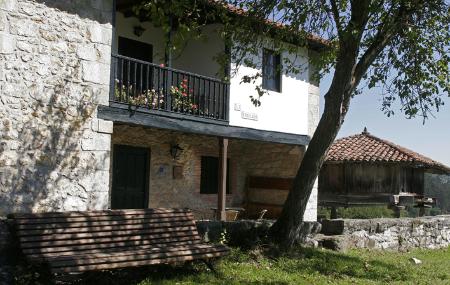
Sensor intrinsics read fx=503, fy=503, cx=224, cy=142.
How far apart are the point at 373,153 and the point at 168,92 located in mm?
8267

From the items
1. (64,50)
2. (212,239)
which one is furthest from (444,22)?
(64,50)

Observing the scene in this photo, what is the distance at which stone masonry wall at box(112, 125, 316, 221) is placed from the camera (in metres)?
12.5

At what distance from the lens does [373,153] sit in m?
16.1

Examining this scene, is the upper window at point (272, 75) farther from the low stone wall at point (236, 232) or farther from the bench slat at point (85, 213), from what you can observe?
the bench slat at point (85, 213)

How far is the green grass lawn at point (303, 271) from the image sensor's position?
662 cm

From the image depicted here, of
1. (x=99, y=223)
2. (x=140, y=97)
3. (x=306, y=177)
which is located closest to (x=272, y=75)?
(x=140, y=97)

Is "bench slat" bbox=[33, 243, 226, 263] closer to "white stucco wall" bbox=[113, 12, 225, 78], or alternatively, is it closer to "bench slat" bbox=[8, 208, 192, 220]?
"bench slat" bbox=[8, 208, 192, 220]

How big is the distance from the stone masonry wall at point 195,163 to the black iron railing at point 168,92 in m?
1.57

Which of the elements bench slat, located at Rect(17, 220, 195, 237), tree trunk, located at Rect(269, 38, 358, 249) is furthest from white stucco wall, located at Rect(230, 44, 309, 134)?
bench slat, located at Rect(17, 220, 195, 237)

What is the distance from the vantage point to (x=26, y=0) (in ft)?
27.6

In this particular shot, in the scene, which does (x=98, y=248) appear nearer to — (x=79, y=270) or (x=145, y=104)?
(x=79, y=270)

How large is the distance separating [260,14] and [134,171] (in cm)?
515

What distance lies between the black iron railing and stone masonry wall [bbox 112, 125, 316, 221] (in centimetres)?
157

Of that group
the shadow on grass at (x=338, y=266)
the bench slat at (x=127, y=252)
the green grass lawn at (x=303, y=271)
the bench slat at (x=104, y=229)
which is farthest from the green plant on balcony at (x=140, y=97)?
the shadow on grass at (x=338, y=266)
